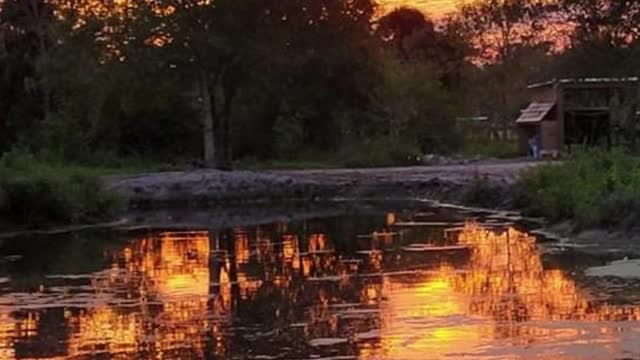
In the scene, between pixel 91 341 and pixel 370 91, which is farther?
pixel 370 91

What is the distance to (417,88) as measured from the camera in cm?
7812

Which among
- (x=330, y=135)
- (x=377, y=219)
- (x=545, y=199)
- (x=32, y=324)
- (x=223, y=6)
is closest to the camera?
(x=32, y=324)

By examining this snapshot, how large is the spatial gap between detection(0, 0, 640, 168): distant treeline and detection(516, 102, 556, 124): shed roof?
2300mm

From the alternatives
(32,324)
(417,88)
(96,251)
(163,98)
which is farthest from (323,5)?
(32,324)

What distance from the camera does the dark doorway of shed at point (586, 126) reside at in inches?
2827

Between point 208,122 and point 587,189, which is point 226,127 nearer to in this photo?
point 208,122

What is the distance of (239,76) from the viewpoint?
205 feet

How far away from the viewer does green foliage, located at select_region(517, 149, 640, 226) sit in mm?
29484

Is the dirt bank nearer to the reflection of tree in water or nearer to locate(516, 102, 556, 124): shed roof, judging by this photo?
locate(516, 102, 556, 124): shed roof

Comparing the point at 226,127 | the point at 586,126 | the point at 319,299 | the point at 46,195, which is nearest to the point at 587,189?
the point at 319,299

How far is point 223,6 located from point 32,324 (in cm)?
4149

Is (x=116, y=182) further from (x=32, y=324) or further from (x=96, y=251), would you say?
(x=32, y=324)

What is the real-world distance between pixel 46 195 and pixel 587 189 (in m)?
17.3

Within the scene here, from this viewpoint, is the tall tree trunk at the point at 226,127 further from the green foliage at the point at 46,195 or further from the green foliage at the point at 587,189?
the green foliage at the point at 587,189
